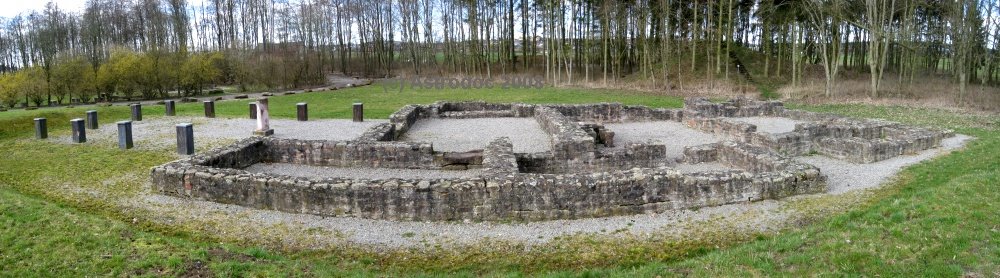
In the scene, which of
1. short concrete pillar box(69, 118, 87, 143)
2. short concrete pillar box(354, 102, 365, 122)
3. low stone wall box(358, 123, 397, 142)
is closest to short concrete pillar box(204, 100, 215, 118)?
short concrete pillar box(354, 102, 365, 122)

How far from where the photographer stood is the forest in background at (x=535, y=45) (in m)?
35.8

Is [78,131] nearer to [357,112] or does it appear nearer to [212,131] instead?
[212,131]

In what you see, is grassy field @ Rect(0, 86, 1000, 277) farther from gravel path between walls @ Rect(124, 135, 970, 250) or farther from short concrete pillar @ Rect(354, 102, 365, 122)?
short concrete pillar @ Rect(354, 102, 365, 122)

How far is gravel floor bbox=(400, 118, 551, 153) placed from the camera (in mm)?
18031

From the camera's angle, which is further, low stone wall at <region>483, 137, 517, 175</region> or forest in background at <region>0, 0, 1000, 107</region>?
forest in background at <region>0, 0, 1000, 107</region>

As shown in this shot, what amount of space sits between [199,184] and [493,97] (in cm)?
2500

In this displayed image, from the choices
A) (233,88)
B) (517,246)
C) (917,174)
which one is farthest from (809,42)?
(233,88)

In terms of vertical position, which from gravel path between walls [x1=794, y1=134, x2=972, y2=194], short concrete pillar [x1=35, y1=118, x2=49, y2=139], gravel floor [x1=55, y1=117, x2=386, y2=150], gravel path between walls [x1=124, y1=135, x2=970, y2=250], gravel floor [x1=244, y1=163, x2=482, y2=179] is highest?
short concrete pillar [x1=35, y1=118, x2=49, y2=139]

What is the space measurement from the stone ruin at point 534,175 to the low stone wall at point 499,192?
0.02 meters

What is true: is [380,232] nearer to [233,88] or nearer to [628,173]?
[628,173]

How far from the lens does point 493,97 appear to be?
35625mm

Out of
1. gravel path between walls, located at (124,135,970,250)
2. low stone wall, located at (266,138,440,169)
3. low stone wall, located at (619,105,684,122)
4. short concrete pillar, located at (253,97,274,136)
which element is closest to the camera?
gravel path between walls, located at (124,135,970,250)

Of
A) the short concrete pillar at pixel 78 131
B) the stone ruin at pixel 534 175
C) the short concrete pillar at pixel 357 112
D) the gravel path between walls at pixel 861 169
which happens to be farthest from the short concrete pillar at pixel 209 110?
the gravel path between walls at pixel 861 169

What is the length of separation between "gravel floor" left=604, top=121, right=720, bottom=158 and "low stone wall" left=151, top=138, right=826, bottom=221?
548cm
